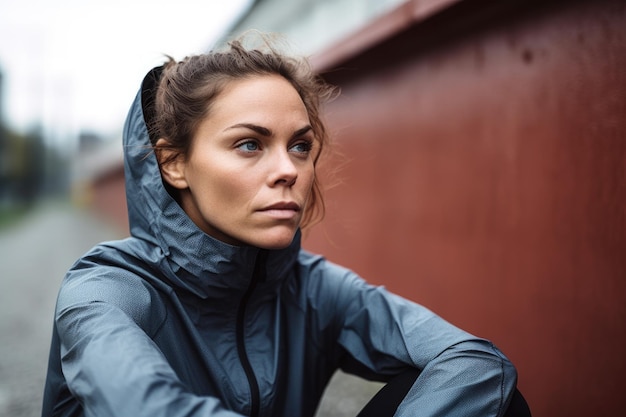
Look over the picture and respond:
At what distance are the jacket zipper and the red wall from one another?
105cm

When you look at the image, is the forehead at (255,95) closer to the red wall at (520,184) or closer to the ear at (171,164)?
the ear at (171,164)

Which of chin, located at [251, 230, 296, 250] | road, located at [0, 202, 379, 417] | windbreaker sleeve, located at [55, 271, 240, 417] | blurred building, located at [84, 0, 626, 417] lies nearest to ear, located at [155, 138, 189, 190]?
chin, located at [251, 230, 296, 250]

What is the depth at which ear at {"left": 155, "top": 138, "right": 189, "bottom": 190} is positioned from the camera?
1.74 meters

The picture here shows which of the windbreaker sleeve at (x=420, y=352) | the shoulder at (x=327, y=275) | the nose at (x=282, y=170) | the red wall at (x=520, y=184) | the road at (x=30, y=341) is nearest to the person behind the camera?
the windbreaker sleeve at (x=420, y=352)

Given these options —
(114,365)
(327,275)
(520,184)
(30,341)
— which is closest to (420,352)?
(327,275)

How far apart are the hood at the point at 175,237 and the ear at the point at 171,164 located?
4cm

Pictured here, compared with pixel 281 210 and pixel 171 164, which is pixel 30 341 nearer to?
pixel 171 164

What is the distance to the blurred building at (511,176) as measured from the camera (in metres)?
2.16

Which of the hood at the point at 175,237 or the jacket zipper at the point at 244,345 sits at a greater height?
the hood at the point at 175,237

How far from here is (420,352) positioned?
1655 mm

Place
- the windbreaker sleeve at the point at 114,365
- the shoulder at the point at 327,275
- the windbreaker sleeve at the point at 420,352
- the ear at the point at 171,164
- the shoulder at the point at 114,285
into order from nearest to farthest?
1. the windbreaker sleeve at the point at 114,365
2. the shoulder at the point at 114,285
3. the windbreaker sleeve at the point at 420,352
4. the ear at the point at 171,164
5. the shoulder at the point at 327,275

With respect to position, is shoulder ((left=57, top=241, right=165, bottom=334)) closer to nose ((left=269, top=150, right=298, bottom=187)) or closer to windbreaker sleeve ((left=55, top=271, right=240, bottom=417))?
windbreaker sleeve ((left=55, top=271, right=240, bottom=417))

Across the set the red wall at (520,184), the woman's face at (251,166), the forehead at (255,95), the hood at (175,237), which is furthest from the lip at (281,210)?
the red wall at (520,184)

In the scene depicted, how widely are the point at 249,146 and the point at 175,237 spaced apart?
1.13 ft
